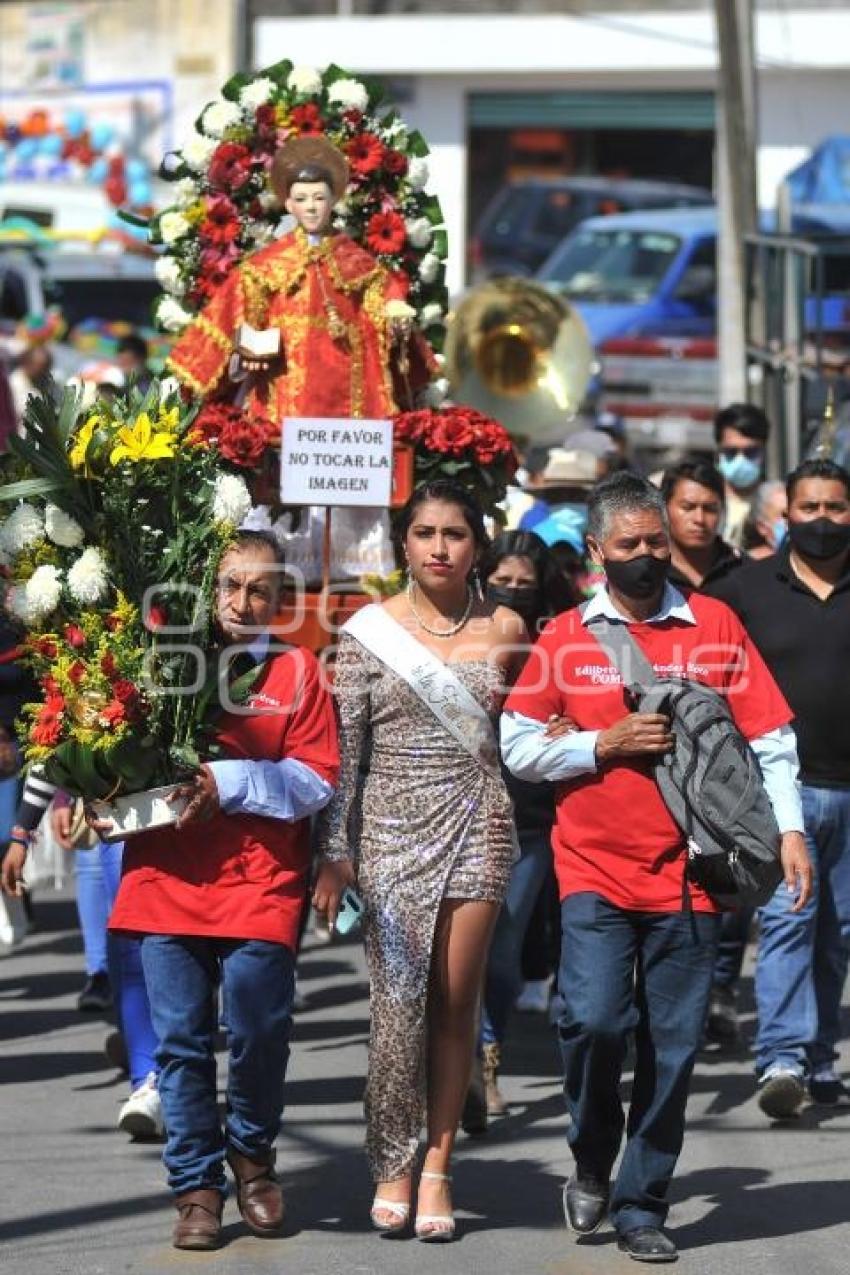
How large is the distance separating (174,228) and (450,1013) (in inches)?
179

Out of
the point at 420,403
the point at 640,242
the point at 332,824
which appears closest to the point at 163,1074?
the point at 332,824

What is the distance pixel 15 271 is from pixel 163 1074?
62.9ft

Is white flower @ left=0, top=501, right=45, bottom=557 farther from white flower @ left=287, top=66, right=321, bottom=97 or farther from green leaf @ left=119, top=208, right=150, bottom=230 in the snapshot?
green leaf @ left=119, top=208, right=150, bottom=230

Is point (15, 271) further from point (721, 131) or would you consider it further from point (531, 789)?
point (531, 789)

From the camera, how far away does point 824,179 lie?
2042cm

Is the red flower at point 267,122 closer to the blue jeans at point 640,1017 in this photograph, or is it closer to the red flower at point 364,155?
the red flower at point 364,155

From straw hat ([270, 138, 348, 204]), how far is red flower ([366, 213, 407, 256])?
0.85 ft

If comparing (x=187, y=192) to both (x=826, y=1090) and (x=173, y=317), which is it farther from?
(x=826, y=1090)

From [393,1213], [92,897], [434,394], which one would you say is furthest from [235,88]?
[393,1213]

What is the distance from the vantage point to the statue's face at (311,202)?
9938mm

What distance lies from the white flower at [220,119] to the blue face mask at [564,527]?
78.1 inches

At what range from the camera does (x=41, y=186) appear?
3231 centimetres

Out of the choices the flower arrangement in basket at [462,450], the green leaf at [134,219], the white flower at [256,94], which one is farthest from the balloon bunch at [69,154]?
the flower arrangement in basket at [462,450]

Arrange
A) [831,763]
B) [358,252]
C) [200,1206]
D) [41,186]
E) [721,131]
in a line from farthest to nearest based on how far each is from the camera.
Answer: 1. [41,186]
2. [721,131]
3. [358,252]
4. [831,763]
5. [200,1206]
